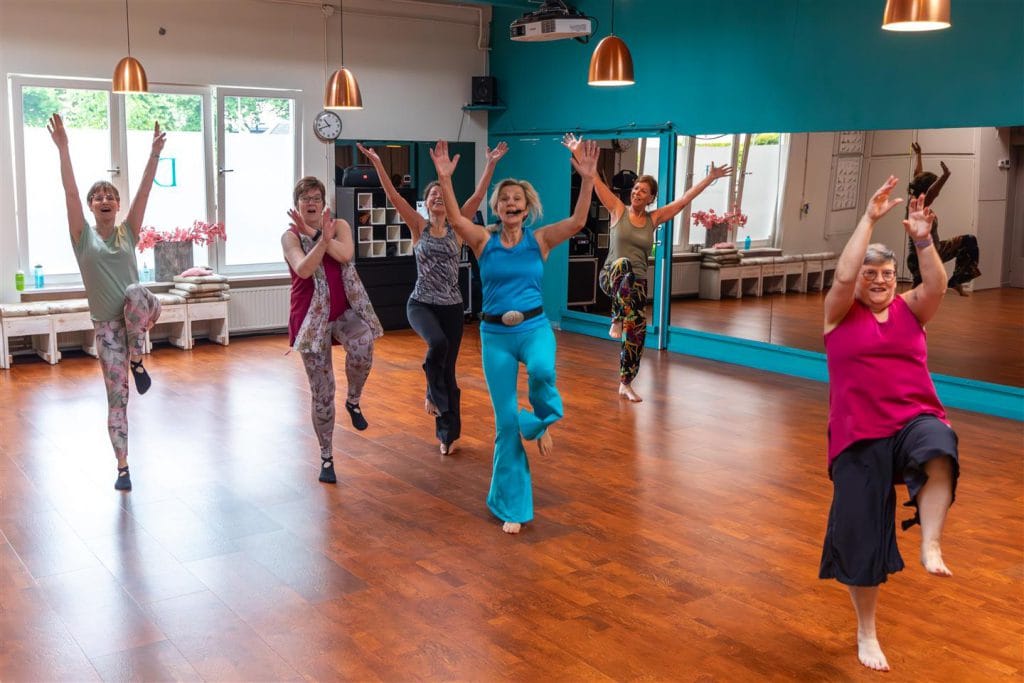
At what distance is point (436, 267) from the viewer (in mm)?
6141

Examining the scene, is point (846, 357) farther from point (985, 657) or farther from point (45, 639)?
point (45, 639)

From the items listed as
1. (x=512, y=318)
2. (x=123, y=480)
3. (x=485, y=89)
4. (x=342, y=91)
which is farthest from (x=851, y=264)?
(x=485, y=89)

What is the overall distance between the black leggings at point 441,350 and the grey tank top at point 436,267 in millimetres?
55

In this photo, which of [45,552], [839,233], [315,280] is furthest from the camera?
[839,233]

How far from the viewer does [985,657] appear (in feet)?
12.4

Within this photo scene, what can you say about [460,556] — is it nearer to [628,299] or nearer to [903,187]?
[628,299]

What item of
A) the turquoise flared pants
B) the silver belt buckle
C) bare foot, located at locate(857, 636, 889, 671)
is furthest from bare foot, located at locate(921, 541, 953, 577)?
the silver belt buckle

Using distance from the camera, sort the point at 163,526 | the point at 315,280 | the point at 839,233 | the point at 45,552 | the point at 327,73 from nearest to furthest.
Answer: the point at 45,552 < the point at 163,526 < the point at 315,280 < the point at 839,233 < the point at 327,73

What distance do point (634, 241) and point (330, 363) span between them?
2853 millimetres

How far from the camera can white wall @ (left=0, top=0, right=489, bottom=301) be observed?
9727mm

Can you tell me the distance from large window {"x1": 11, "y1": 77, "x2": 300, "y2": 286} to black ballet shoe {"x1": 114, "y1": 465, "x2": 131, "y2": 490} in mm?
5061

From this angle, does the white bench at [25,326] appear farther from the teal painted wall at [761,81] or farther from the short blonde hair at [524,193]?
A: the short blonde hair at [524,193]

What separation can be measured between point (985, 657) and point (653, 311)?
7.03m

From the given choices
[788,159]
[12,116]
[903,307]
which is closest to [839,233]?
[788,159]
